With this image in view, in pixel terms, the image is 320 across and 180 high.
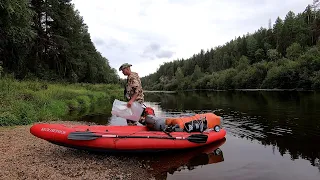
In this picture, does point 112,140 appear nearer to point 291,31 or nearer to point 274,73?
point 274,73

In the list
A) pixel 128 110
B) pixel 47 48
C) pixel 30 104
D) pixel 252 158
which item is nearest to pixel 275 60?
pixel 47 48

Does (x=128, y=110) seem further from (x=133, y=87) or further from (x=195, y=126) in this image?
(x=195, y=126)

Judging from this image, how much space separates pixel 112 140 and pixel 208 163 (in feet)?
9.79

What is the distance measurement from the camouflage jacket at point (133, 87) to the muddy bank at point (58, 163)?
2066 mm

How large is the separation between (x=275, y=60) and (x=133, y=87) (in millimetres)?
77672

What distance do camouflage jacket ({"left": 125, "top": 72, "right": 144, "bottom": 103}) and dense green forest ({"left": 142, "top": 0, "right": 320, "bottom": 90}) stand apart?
49413mm

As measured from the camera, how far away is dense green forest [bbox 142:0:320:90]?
5806 cm

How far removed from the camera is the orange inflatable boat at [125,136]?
788cm

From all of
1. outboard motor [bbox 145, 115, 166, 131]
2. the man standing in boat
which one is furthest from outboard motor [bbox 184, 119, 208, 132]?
the man standing in boat

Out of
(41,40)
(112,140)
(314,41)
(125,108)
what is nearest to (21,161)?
(112,140)

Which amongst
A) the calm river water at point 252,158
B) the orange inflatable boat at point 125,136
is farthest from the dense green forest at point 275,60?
the orange inflatable boat at point 125,136

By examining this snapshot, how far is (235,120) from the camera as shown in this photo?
630 inches

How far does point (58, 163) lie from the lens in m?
7.40

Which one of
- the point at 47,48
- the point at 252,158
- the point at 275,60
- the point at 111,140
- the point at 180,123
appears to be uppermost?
the point at 275,60
